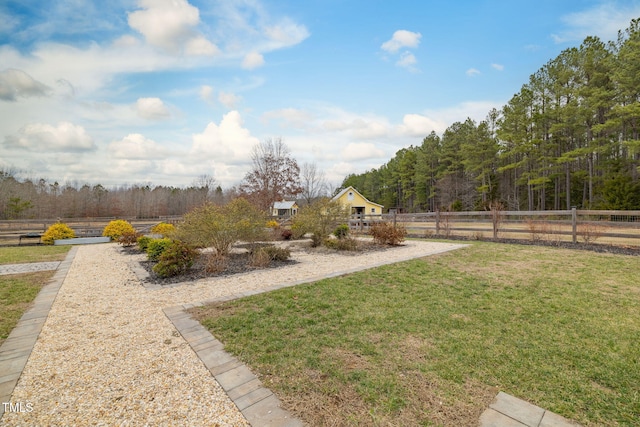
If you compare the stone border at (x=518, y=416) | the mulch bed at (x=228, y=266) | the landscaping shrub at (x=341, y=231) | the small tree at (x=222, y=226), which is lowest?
the mulch bed at (x=228, y=266)

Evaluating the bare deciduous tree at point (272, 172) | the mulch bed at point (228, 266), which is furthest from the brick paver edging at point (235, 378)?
the bare deciduous tree at point (272, 172)

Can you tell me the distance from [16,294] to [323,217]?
7.75 meters

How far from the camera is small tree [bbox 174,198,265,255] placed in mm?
6879

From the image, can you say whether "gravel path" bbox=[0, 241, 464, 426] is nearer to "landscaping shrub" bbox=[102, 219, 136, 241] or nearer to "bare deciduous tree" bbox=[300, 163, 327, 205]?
"landscaping shrub" bbox=[102, 219, 136, 241]

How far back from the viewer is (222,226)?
6891 mm

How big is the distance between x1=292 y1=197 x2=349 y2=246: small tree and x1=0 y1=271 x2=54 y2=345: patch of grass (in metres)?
7.10

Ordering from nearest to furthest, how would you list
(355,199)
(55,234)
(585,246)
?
(585,246) → (55,234) → (355,199)

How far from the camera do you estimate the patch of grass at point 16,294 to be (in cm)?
365

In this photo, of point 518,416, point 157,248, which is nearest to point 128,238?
point 157,248

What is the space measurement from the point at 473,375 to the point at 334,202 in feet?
26.6

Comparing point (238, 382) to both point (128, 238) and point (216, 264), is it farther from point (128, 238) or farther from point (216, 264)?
point (128, 238)

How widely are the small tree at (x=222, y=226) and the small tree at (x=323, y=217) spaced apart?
8.94ft

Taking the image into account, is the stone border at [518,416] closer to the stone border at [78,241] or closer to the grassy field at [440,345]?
the grassy field at [440,345]

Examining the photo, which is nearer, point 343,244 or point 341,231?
point 343,244
